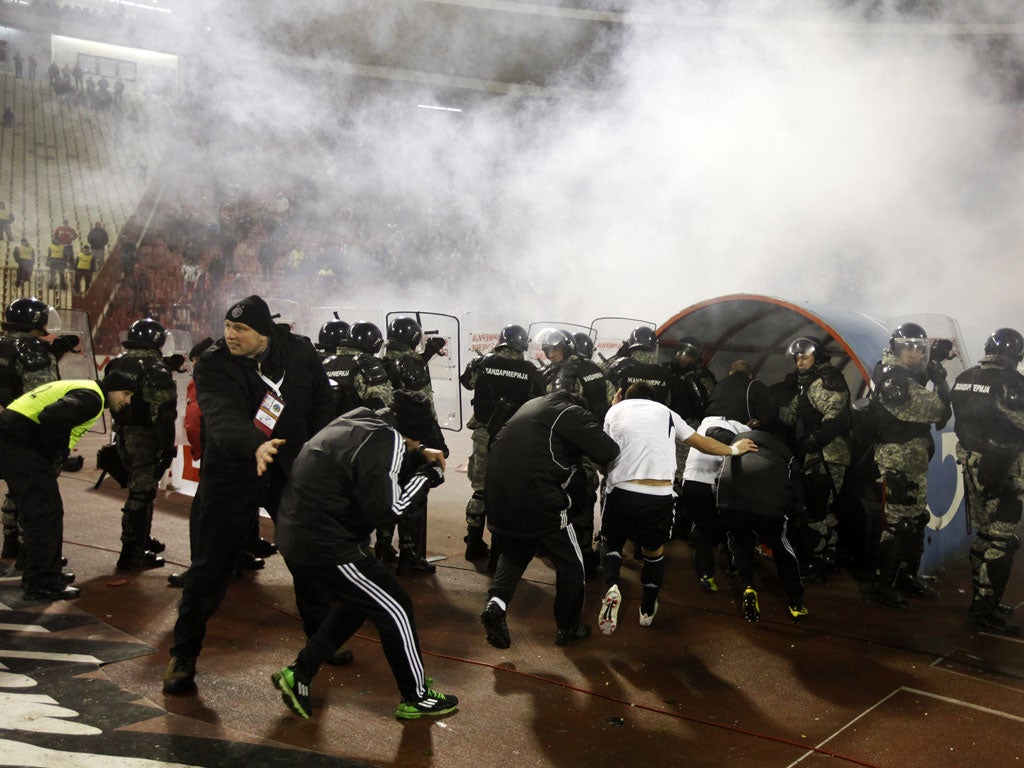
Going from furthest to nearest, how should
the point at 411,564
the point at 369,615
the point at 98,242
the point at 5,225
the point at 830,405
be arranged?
the point at 98,242, the point at 5,225, the point at 411,564, the point at 830,405, the point at 369,615

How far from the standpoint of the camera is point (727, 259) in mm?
16422

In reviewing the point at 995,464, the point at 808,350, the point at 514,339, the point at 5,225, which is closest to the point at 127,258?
the point at 5,225

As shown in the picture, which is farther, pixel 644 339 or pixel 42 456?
pixel 644 339

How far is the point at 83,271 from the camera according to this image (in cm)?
1791

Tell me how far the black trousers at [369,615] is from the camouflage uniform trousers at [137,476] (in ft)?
9.71

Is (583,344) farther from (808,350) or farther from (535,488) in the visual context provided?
(535,488)

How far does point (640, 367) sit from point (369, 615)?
3.99 m

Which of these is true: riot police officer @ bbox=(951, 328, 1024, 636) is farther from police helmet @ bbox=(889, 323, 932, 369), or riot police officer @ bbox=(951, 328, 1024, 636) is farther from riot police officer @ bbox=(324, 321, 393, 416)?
riot police officer @ bbox=(324, 321, 393, 416)

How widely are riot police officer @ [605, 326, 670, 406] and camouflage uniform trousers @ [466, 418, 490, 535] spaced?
1212 millimetres

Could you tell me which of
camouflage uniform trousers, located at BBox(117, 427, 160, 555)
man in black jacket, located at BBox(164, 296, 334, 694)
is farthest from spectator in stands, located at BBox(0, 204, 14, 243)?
man in black jacket, located at BBox(164, 296, 334, 694)

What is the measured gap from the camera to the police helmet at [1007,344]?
5.59 meters

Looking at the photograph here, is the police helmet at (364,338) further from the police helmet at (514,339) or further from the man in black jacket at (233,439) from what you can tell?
the man in black jacket at (233,439)

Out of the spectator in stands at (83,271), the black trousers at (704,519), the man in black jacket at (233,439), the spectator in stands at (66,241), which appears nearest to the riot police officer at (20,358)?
the man in black jacket at (233,439)

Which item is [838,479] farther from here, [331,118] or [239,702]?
[331,118]
